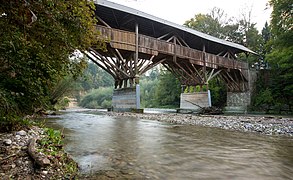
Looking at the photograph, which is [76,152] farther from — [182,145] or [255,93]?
[255,93]

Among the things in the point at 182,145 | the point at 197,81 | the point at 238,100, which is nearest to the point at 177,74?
the point at 197,81

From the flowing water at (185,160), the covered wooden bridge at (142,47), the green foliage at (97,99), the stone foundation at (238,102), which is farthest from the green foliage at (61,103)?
the flowing water at (185,160)

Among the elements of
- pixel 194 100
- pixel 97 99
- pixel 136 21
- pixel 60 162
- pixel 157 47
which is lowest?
pixel 60 162

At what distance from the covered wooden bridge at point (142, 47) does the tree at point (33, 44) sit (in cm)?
814

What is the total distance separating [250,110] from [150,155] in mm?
18717

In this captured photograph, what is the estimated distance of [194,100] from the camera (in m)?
16.7

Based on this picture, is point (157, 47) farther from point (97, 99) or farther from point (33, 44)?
point (97, 99)

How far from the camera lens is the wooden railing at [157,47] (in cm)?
1140

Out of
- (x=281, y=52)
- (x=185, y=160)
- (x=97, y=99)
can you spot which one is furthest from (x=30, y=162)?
(x=97, y=99)

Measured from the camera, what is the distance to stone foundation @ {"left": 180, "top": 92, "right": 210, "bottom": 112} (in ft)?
52.2

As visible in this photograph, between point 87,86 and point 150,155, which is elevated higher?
point 87,86

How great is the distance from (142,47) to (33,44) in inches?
407

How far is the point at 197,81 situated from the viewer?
1697 cm

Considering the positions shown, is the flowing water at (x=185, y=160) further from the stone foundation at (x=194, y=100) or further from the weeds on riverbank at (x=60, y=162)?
the stone foundation at (x=194, y=100)
